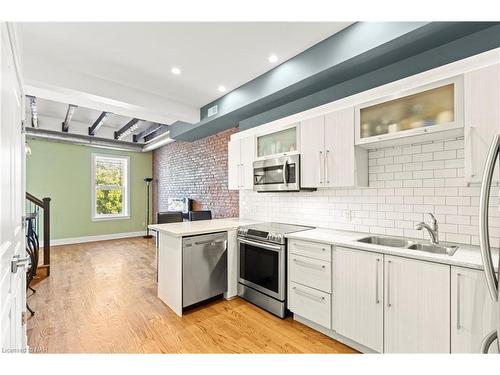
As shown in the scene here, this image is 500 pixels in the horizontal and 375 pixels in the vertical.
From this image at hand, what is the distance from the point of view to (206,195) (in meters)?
5.43

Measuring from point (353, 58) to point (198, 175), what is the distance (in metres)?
4.21

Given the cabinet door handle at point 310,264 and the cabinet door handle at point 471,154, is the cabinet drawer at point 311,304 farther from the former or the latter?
the cabinet door handle at point 471,154

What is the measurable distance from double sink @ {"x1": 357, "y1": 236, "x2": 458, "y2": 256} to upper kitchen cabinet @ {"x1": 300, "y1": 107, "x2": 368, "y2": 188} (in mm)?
582

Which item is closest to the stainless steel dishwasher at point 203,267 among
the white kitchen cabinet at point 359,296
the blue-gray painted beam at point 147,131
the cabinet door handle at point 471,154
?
the white kitchen cabinet at point 359,296

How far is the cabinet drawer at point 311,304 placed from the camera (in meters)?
2.28

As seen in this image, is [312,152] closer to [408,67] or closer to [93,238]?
[408,67]

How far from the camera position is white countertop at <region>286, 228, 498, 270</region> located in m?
1.58

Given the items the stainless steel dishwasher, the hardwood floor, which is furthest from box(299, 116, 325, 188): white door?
the hardwood floor

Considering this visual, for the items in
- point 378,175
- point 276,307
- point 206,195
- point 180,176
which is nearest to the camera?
point 378,175

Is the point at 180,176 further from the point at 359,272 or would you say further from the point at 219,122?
the point at 359,272

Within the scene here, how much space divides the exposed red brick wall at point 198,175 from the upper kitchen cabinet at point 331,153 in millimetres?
1992

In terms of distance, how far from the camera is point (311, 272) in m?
2.41
